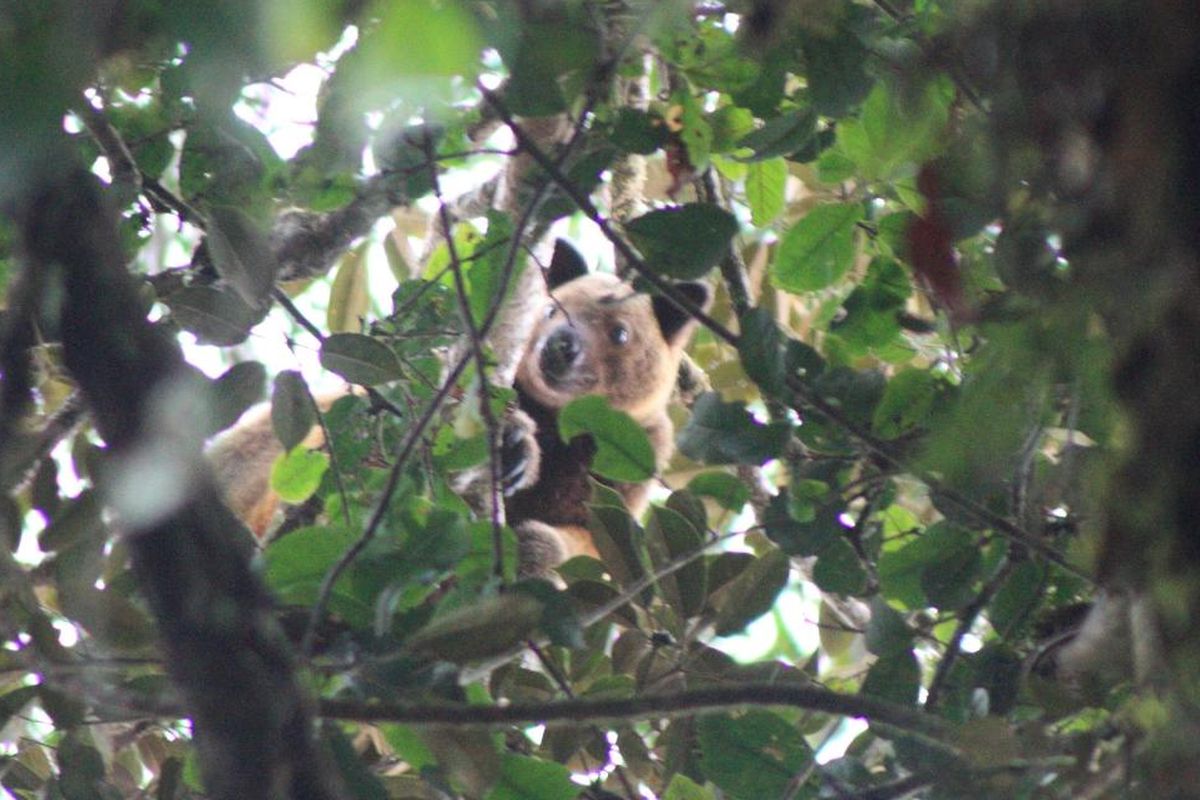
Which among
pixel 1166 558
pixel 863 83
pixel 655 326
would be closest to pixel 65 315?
pixel 1166 558

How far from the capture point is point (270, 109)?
3145mm

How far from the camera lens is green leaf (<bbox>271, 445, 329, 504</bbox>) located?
2.87m

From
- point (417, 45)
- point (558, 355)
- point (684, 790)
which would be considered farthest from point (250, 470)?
point (417, 45)

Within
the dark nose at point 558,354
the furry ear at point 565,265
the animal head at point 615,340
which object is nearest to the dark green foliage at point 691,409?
the dark nose at point 558,354

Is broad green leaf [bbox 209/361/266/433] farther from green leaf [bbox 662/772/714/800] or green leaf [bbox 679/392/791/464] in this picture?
green leaf [bbox 662/772/714/800]

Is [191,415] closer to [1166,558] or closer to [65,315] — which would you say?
[65,315]

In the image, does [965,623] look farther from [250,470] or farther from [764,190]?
[250,470]

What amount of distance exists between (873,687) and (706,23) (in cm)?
133

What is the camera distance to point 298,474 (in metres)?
2.89

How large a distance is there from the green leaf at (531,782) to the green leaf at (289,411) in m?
0.76

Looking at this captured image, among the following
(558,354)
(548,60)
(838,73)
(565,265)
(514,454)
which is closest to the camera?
(548,60)

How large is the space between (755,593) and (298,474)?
3.47ft

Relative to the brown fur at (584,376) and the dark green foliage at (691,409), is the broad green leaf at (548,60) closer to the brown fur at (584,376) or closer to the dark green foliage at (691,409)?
the dark green foliage at (691,409)

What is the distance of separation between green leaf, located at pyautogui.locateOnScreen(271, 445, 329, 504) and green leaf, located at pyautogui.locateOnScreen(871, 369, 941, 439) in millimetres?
1252
